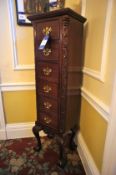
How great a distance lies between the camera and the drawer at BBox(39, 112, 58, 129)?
4.70 feet

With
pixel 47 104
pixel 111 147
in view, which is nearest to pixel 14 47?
pixel 47 104

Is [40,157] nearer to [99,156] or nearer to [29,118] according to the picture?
[29,118]

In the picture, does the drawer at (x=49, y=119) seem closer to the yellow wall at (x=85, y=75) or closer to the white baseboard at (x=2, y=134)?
the yellow wall at (x=85, y=75)

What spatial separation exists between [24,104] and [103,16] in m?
1.44

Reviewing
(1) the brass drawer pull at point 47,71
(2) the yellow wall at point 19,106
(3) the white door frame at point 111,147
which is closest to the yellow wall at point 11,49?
(2) the yellow wall at point 19,106

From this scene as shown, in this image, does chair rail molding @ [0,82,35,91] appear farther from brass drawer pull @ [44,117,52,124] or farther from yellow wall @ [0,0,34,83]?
brass drawer pull @ [44,117,52,124]

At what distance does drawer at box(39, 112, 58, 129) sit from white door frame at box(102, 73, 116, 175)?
56cm

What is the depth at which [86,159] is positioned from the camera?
1.47 metres

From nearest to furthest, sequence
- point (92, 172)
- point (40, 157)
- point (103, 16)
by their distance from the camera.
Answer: point (103, 16) → point (92, 172) → point (40, 157)

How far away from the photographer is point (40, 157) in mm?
1671

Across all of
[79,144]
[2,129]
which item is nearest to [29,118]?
[2,129]

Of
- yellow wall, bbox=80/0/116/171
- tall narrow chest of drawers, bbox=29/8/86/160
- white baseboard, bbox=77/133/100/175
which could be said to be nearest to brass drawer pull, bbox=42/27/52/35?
tall narrow chest of drawers, bbox=29/8/86/160

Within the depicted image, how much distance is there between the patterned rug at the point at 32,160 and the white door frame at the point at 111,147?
1.69 feet

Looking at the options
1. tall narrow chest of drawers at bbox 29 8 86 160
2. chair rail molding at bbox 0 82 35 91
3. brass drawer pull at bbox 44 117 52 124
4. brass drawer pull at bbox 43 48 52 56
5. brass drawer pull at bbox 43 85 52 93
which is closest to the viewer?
tall narrow chest of drawers at bbox 29 8 86 160
